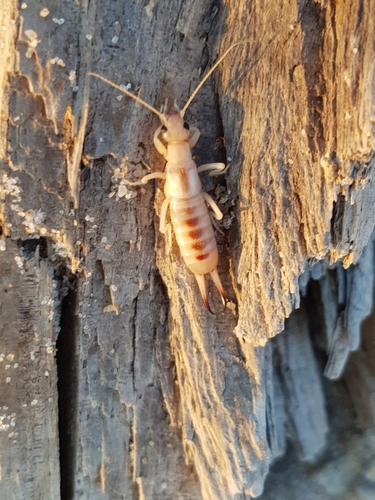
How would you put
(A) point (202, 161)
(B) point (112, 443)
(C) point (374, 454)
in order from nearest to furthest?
(A) point (202, 161)
(B) point (112, 443)
(C) point (374, 454)

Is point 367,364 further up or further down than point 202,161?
further down

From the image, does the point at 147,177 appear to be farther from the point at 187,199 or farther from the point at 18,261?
the point at 18,261

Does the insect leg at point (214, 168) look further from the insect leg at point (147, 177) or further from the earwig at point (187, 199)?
the insect leg at point (147, 177)

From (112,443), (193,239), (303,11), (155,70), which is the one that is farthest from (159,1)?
(112,443)

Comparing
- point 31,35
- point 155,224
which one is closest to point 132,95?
point 31,35

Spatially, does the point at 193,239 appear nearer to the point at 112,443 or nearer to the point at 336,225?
the point at 336,225

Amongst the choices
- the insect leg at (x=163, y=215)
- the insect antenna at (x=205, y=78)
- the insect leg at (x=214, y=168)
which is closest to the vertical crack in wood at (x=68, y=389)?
the insect leg at (x=163, y=215)

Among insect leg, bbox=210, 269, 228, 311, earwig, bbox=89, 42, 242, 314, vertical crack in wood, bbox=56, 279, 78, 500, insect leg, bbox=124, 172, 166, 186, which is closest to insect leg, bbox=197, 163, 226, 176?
earwig, bbox=89, 42, 242, 314
